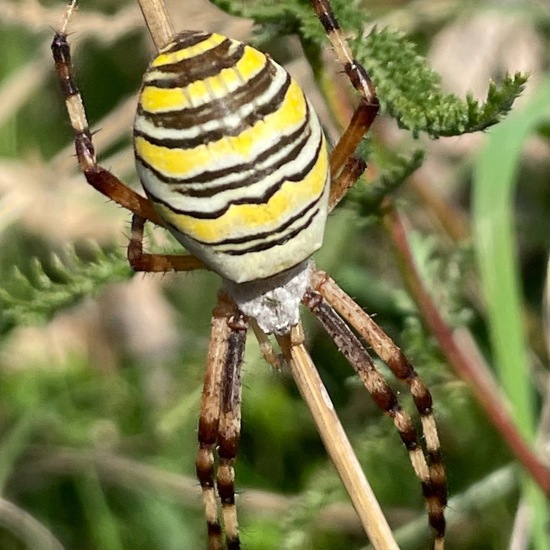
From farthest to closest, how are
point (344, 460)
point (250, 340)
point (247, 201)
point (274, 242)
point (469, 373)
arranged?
point (250, 340), point (469, 373), point (344, 460), point (274, 242), point (247, 201)

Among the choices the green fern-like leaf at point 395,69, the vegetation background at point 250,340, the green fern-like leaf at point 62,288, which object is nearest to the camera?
the green fern-like leaf at point 395,69

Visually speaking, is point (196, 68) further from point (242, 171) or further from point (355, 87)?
point (355, 87)

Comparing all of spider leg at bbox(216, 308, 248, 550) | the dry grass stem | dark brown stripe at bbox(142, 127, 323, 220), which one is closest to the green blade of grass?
the dry grass stem

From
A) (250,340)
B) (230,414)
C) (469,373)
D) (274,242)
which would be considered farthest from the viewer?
(250,340)

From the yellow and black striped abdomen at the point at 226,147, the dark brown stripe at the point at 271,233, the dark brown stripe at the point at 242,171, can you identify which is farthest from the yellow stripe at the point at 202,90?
the dark brown stripe at the point at 271,233

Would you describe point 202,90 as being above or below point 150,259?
above

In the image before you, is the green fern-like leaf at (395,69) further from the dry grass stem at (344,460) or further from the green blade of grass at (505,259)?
the green blade of grass at (505,259)

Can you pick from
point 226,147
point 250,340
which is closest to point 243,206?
point 226,147

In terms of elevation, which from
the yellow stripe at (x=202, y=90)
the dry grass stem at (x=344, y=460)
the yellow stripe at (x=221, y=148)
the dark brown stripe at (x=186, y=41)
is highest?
the dark brown stripe at (x=186, y=41)
